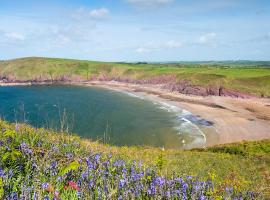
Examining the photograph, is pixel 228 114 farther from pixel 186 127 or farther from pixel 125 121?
pixel 125 121

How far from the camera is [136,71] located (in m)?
163

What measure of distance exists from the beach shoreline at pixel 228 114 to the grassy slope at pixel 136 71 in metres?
15.1

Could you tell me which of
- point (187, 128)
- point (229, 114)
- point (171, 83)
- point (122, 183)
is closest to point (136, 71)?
point (171, 83)

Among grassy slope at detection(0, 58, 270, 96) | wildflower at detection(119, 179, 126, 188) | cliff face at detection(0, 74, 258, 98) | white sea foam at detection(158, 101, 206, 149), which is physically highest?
wildflower at detection(119, 179, 126, 188)

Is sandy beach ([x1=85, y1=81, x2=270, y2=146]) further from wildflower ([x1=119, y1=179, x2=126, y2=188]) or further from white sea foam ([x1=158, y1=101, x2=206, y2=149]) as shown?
wildflower ([x1=119, y1=179, x2=126, y2=188])

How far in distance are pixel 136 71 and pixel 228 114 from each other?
93.9 meters

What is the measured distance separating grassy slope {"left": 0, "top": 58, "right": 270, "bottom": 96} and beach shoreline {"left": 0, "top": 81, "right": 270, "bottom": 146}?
1509 centimetres

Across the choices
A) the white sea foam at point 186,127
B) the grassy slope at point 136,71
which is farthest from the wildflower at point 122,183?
the grassy slope at point 136,71

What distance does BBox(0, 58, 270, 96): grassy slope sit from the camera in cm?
11469

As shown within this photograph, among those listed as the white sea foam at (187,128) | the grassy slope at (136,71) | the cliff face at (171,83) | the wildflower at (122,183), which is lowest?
the white sea foam at (187,128)

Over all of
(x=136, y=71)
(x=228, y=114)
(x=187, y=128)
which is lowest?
(x=187, y=128)

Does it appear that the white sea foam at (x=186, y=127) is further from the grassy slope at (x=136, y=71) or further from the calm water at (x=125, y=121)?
the grassy slope at (x=136, y=71)

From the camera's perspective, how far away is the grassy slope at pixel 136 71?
376 ft

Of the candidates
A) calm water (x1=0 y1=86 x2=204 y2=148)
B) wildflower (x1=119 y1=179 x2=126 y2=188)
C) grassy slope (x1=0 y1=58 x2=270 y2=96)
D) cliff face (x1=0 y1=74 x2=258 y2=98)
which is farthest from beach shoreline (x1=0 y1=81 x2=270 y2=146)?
wildflower (x1=119 y1=179 x2=126 y2=188)
